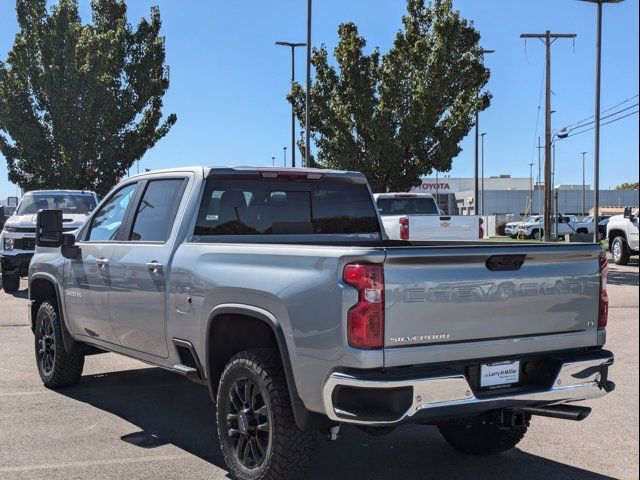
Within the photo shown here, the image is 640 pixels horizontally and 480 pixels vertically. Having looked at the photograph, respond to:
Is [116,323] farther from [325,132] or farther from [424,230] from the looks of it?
[325,132]

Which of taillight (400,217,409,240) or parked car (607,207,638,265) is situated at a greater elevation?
taillight (400,217,409,240)

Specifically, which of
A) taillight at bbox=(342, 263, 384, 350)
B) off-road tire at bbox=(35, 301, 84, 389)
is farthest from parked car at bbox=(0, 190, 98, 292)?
taillight at bbox=(342, 263, 384, 350)

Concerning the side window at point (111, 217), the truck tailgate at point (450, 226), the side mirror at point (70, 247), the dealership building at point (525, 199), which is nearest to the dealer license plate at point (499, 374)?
the side window at point (111, 217)

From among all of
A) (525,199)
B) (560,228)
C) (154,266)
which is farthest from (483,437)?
(525,199)

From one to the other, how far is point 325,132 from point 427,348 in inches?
960

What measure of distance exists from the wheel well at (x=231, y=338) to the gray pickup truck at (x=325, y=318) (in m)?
0.01

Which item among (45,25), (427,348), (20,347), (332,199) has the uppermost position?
(45,25)

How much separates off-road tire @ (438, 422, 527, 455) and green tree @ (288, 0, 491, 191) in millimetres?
20983

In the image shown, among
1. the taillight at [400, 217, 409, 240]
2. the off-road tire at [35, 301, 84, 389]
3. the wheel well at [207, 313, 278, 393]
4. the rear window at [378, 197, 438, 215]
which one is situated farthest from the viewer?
the rear window at [378, 197, 438, 215]

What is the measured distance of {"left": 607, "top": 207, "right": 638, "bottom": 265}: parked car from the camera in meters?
21.6

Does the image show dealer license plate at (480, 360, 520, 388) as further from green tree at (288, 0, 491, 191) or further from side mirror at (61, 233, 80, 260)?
green tree at (288, 0, 491, 191)

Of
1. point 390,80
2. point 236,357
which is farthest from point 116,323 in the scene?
point 390,80

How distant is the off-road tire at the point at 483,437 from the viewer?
5.12 metres

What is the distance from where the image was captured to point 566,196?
11438 cm
